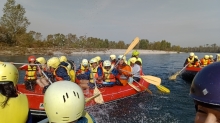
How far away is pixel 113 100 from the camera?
8.58m

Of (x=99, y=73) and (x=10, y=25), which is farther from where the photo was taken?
(x=10, y=25)

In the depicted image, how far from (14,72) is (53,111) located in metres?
1.38

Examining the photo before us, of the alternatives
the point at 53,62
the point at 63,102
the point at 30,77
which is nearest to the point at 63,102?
the point at 63,102

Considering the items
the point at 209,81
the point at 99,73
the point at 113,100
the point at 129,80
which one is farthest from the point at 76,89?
the point at 129,80

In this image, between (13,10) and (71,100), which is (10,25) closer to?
(13,10)

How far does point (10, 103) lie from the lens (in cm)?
273

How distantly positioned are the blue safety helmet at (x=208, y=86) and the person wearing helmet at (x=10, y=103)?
2312 millimetres

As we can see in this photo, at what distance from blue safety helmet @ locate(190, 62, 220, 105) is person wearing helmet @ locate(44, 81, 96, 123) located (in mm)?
1275

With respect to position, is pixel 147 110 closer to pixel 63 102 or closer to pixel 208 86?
pixel 63 102

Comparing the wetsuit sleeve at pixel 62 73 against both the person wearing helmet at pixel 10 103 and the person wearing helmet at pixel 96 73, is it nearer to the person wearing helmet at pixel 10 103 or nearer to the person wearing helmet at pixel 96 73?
the person wearing helmet at pixel 96 73

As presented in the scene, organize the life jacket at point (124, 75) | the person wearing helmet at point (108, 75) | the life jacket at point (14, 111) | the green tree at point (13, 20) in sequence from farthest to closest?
the green tree at point (13, 20), the life jacket at point (124, 75), the person wearing helmet at point (108, 75), the life jacket at point (14, 111)

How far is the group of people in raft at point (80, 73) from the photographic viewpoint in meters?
7.59

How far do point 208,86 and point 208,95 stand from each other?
0.06 m

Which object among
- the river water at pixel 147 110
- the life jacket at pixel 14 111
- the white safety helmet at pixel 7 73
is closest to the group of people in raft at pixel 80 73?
the river water at pixel 147 110
